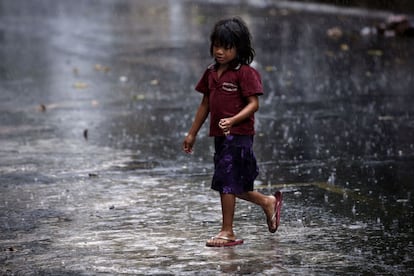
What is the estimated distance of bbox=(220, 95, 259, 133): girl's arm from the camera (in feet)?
18.9

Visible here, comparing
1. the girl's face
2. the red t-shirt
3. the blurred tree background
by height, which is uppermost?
the blurred tree background

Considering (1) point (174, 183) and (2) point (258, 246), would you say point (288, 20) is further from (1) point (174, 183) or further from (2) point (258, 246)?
(2) point (258, 246)

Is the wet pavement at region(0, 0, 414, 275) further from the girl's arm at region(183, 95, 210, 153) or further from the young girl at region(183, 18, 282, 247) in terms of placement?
the girl's arm at region(183, 95, 210, 153)

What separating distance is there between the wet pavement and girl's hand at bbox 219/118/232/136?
69cm

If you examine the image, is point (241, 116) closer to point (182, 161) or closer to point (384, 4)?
point (182, 161)

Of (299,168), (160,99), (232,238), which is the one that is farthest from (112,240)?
(160,99)

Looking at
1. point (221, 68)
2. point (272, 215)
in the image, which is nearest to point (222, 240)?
point (272, 215)

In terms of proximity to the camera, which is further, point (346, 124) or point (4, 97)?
point (4, 97)

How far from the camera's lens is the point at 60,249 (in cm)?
576

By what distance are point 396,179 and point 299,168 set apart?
2.71 feet

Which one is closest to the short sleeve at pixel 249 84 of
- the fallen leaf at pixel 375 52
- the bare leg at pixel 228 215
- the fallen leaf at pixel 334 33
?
the bare leg at pixel 228 215

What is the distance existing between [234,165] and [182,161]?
2.54 meters

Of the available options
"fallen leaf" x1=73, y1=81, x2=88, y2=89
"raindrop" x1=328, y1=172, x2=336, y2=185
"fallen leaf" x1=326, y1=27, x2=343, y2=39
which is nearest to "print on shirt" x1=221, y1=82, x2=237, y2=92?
"raindrop" x1=328, y1=172, x2=336, y2=185

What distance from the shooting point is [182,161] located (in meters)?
8.48
